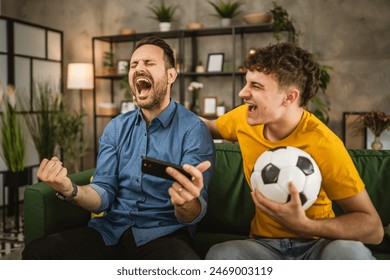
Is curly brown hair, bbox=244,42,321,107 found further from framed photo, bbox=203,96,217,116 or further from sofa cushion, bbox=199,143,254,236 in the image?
framed photo, bbox=203,96,217,116

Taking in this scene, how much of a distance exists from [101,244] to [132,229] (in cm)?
13

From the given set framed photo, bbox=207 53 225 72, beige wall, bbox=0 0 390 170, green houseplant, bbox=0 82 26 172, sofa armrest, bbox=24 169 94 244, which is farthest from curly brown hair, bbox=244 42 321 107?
framed photo, bbox=207 53 225 72

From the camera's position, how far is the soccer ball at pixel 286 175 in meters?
1.09

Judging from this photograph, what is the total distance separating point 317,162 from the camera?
1.29 m

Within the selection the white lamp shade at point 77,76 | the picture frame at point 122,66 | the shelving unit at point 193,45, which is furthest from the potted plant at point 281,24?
the white lamp shade at point 77,76

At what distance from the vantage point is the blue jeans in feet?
3.92

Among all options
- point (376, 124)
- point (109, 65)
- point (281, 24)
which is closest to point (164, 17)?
point (109, 65)

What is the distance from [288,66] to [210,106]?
3.63m

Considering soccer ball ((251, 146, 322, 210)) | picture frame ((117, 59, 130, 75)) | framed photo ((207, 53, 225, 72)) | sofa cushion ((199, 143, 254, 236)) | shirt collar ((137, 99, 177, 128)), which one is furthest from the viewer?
picture frame ((117, 59, 130, 75))

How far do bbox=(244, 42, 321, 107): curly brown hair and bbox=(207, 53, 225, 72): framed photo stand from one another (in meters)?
3.51

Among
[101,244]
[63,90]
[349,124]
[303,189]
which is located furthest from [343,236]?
[63,90]

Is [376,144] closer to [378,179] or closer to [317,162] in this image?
[378,179]

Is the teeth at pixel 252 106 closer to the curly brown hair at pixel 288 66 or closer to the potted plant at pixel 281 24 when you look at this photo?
the curly brown hair at pixel 288 66

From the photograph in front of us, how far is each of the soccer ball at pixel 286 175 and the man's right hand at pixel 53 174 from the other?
0.68 meters
